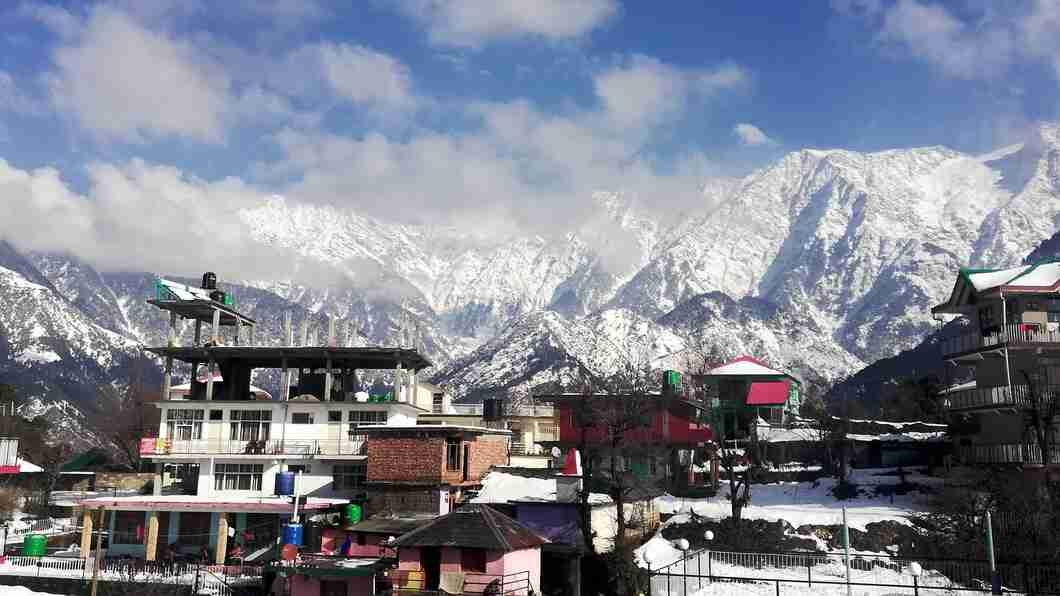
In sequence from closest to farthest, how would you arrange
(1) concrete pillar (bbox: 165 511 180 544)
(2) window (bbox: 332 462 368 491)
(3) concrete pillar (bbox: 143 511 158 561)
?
1. (3) concrete pillar (bbox: 143 511 158 561)
2. (1) concrete pillar (bbox: 165 511 180 544)
3. (2) window (bbox: 332 462 368 491)

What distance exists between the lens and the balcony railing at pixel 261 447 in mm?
56344

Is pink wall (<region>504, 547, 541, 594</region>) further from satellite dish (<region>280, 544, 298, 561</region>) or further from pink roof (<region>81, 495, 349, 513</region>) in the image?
pink roof (<region>81, 495, 349, 513</region>)

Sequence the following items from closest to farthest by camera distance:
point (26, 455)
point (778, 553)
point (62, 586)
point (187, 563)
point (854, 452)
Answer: point (778, 553) < point (62, 586) < point (187, 563) < point (854, 452) < point (26, 455)

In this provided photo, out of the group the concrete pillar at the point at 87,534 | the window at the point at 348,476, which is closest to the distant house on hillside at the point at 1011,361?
the window at the point at 348,476

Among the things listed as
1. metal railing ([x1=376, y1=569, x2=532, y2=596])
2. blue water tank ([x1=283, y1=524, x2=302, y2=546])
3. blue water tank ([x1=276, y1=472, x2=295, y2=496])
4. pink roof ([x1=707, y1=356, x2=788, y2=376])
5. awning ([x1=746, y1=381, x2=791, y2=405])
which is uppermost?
pink roof ([x1=707, y1=356, x2=788, y2=376])

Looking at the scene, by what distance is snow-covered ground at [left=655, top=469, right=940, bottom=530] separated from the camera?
47000 mm

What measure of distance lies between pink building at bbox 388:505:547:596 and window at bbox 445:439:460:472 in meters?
10.1

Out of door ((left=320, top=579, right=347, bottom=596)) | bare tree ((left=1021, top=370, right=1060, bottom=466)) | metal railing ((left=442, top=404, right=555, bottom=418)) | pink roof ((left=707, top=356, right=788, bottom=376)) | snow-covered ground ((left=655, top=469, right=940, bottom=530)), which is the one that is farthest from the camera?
pink roof ((left=707, top=356, right=788, bottom=376))

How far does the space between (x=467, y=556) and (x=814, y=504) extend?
992 inches

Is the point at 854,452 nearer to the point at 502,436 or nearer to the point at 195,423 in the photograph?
the point at 502,436

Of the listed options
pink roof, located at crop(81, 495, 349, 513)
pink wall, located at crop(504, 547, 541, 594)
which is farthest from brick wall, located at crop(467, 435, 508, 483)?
pink wall, located at crop(504, 547, 541, 594)

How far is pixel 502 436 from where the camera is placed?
59.8 meters

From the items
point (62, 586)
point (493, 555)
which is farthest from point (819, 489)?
point (62, 586)

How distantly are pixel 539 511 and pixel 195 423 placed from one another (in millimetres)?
26035
